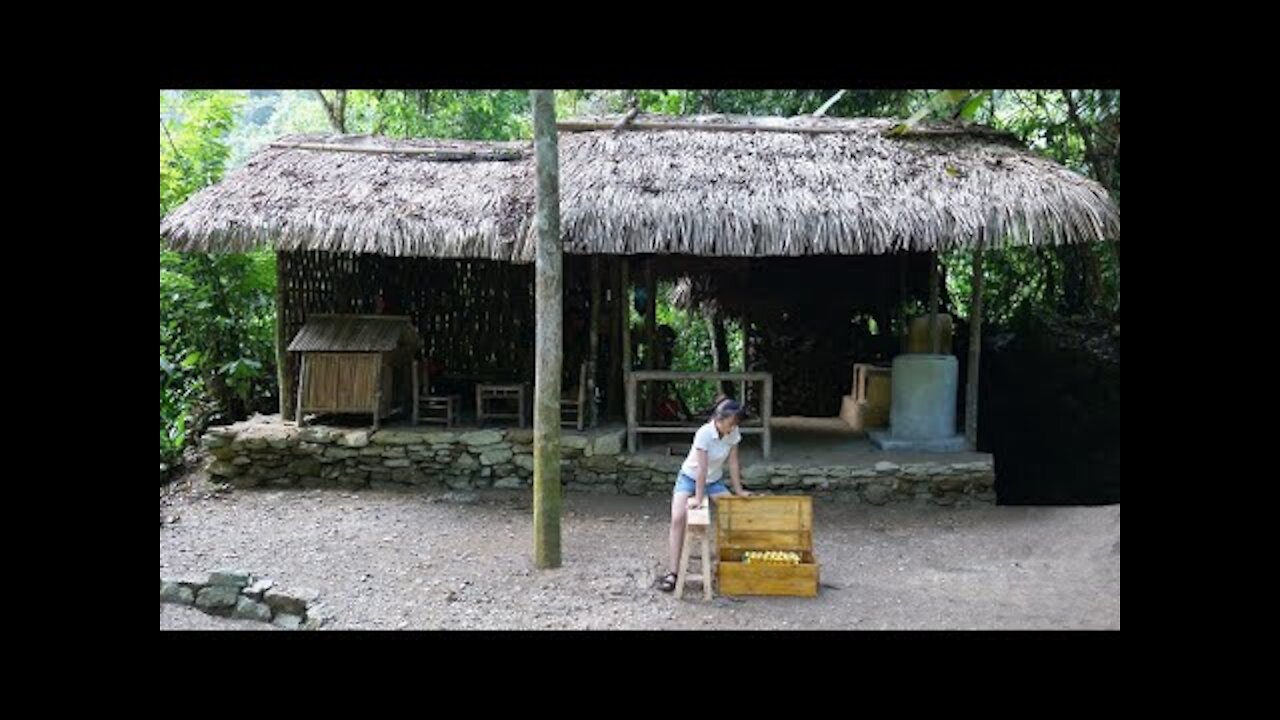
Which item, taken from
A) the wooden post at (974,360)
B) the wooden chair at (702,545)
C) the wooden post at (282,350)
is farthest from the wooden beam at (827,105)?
the wooden post at (282,350)

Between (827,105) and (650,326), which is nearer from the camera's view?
(827,105)

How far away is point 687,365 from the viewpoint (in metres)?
16.0

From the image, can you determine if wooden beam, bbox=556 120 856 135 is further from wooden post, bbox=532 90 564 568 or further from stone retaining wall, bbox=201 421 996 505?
wooden post, bbox=532 90 564 568

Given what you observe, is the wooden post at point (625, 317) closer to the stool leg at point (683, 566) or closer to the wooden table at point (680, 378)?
the wooden table at point (680, 378)

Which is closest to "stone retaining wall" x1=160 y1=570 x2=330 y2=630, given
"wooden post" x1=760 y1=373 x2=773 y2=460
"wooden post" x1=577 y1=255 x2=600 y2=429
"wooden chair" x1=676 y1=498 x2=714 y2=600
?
"wooden chair" x1=676 y1=498 x2=714 y2=600

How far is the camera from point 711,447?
19.4ft

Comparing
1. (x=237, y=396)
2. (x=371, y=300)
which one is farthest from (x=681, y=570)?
(x=237, y=396)

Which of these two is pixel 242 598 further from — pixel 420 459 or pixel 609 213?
pixel 609 213

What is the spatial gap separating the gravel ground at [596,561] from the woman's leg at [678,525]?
0.71 ft

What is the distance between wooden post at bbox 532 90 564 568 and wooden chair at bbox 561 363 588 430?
2621mm

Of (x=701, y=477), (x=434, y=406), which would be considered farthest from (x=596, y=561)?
(x=434, y=406)

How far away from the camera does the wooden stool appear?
5.60 m

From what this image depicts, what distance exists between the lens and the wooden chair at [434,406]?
925cm

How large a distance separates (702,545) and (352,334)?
16.6 ft
